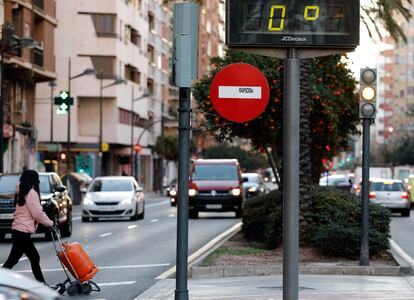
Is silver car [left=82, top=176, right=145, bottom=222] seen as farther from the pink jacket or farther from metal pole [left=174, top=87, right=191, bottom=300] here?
metal pole [left=174, top=87, right=191, bottom=300]

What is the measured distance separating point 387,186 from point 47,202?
944 inches

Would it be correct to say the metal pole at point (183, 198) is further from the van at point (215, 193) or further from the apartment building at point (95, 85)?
the apartment building at point (95, 85)

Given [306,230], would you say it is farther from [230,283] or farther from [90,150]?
[90,150]

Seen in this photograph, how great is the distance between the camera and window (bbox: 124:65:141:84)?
9531 cm

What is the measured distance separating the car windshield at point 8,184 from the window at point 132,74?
63.3 meters

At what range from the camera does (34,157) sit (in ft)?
211

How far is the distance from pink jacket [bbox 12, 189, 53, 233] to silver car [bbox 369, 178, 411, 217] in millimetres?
34068

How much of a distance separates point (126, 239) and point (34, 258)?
1355cm

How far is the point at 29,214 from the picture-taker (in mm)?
16891

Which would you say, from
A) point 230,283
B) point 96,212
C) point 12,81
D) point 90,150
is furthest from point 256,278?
point 90,150

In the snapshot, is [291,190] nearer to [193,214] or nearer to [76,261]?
[76,261]

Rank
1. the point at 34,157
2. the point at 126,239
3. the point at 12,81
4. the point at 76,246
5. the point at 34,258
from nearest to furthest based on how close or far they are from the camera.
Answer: the point at 76,246 < the point at 34,258 < the point at 126,239 < the point at 12,81 < the point at 34,157

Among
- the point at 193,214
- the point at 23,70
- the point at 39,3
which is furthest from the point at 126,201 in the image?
the point at 39,3

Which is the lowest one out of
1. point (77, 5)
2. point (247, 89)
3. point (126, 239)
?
point (126, 239)
